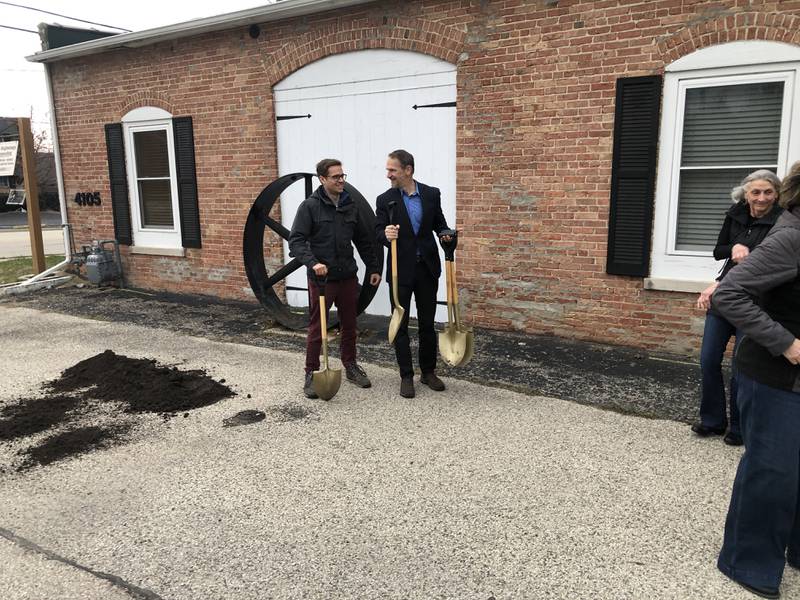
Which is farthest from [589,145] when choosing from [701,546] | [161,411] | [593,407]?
[161,411]

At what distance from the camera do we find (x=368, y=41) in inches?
279

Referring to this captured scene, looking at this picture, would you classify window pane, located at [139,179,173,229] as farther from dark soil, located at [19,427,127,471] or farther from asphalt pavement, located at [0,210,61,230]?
asphalt pavement, located at [0,210,61,230]

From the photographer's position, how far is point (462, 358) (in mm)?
5012

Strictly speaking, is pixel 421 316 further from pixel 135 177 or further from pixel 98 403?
pixel 135 177

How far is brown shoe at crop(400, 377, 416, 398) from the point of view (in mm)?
4898

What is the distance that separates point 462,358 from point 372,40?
4.07 metres

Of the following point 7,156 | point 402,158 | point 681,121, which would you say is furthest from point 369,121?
point 7,156

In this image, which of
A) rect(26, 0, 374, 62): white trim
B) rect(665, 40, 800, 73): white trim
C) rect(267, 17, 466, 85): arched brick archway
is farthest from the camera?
rect(26, 0, 374, 62): white trim

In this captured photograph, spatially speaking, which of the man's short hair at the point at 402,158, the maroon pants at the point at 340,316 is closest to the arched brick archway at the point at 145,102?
the maroon pants at the point at 340,316

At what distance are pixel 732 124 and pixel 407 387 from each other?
3.70 metres

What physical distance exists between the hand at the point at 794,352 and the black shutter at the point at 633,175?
375 cm

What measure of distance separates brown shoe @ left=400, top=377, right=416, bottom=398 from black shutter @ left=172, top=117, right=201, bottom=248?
5.23 meters

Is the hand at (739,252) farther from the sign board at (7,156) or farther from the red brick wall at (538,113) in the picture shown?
the sign board at (7,156)

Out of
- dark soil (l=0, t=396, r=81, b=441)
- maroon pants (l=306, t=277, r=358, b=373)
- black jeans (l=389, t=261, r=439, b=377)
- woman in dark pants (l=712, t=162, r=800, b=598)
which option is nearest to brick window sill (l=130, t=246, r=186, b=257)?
dark soil (l=0, t=396, r=81, b=441)
